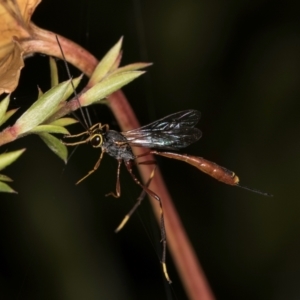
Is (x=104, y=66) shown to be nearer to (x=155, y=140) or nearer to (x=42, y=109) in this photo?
(x=42, y=109)

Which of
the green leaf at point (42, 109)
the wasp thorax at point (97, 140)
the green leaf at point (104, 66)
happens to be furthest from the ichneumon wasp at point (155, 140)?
the green leaf at point (42, 109)

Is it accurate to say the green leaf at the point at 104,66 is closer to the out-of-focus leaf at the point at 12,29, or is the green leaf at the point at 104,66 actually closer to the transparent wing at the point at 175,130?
the out-of-focus leaf at the point at 12,29

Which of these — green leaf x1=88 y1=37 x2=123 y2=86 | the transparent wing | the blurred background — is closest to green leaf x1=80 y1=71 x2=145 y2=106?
green leaf x1=88 y1=37 x2=123 y2=86

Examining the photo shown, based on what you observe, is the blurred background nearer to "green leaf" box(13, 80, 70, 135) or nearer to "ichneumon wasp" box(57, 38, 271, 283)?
"ichneumon wasp" box(57, 38, 271, 283)

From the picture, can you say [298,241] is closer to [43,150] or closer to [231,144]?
[231,144]

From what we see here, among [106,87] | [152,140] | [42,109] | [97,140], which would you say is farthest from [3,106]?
[152,140]
